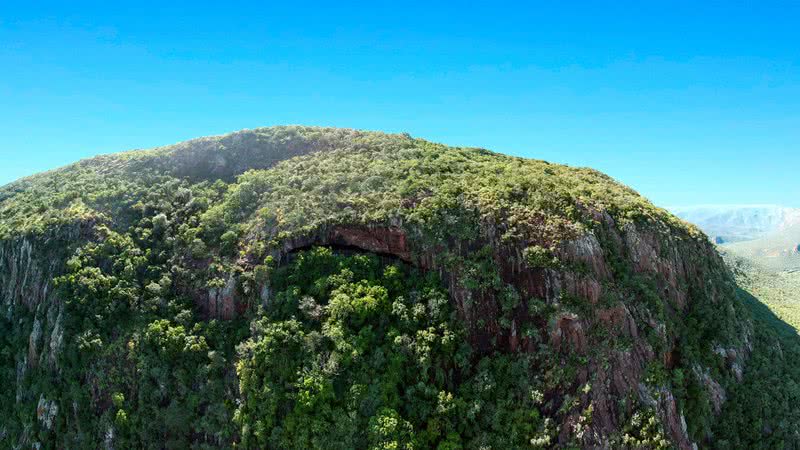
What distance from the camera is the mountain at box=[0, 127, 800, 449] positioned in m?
44.7

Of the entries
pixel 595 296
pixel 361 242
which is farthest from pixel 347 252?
pixel 595 296

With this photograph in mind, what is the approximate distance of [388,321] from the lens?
162ft

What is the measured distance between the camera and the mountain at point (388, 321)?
4472 centimetres

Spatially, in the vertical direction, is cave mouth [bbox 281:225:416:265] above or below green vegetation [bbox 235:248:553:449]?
above

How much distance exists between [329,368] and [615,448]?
25.7 meters

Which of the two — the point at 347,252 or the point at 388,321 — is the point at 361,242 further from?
the point at 388,321

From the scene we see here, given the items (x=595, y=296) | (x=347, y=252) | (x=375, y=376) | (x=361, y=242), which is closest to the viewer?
(x=375, y=376)

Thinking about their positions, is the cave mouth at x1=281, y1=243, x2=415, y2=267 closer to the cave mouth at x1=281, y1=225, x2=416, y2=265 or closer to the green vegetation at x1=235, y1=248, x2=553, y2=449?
the cave mouth at x1=281, y1=225, x2=416, y2=265

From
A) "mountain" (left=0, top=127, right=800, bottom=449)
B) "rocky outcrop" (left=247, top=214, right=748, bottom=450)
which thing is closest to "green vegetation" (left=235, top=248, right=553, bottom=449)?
"mountain" (left=0, top=127, right=800, bottom=449)

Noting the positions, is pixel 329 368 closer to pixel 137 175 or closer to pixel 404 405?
pixel 404 405

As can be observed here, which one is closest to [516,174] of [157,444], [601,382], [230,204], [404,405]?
[601,382]

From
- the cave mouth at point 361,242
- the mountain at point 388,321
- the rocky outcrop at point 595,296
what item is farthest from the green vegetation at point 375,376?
the cave mouth at point 361,242

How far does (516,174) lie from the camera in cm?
5922

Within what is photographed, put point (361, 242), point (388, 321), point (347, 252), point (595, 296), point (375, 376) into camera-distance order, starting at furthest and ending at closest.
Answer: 1. point (347, 252)
2. point (361, 242)
3. point (388, 321)
4. point (595, 296)
5. point (375, 376)
